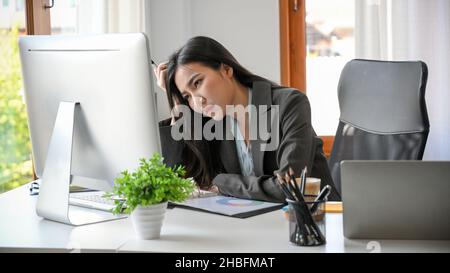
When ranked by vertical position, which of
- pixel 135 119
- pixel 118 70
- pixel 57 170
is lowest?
pixel 57 170

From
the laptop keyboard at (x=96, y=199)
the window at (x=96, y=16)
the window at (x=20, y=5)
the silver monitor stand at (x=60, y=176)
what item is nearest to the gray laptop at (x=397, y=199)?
the silver monitor stand at (x=60, y=176)

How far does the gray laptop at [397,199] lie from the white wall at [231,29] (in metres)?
2.21

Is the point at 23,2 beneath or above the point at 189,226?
above

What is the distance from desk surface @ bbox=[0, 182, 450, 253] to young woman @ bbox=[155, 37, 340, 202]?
40 cm

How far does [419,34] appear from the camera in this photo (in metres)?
3.23

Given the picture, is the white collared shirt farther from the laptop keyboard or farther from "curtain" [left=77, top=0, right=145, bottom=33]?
"curtain" [left=77, top=0, right=145, bottom=33]

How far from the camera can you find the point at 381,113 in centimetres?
223

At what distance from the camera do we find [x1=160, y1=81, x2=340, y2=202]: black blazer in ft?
5.69

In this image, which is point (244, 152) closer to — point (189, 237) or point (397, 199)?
point (189, 237)

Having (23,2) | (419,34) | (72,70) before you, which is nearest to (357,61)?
(419,34)

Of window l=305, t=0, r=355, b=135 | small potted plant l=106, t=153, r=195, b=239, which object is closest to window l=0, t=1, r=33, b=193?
small potted plant l=106, t=153, r=195, b=239

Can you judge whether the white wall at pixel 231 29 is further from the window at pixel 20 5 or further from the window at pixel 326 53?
the window at pixel 20 5

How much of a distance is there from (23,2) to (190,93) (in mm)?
941
